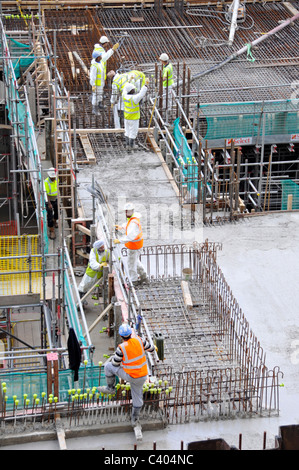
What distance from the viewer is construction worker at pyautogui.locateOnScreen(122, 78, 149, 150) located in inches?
1083

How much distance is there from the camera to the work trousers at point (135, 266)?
21.9 m

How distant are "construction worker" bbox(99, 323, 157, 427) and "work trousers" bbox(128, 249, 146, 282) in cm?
441

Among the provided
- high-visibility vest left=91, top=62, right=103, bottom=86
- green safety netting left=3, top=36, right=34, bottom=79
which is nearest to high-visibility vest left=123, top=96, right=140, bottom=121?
high-visibility vest left=91, top=62, right=103, bottom=86

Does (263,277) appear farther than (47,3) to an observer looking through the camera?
No

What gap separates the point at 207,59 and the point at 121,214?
1108cm

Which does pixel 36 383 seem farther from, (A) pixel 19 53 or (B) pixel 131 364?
(A) pixel 19 53

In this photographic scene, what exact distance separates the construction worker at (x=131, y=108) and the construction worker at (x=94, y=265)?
6617mm

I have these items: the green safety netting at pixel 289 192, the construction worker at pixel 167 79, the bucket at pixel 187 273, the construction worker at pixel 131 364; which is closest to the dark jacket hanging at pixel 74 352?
the construction worker at pixel 131 364

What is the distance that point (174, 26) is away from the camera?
1433 inches

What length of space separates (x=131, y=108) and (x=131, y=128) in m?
0.71

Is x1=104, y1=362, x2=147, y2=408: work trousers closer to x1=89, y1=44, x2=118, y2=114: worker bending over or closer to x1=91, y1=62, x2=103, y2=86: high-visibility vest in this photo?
x1=89, y1=44, x2=118, y2=114: worker bending over
